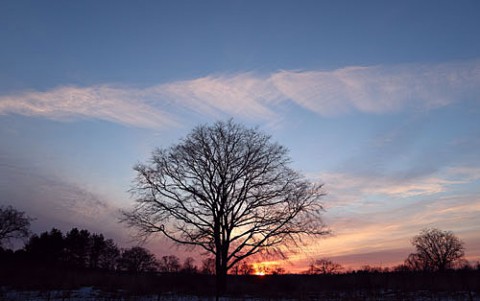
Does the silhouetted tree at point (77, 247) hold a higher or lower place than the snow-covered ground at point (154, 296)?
higher

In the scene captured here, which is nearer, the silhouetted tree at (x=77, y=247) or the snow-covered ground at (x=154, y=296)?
the snow-covered ground at (x=154, y=296)

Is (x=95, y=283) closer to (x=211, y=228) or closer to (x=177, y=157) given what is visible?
(x=211, y=228)

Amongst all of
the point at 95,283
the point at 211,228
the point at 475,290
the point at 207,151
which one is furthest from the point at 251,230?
the point at 475,290

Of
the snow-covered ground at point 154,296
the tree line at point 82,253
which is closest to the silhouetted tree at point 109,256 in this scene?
the tree line at point 82,253

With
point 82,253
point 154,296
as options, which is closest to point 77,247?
point 82,253

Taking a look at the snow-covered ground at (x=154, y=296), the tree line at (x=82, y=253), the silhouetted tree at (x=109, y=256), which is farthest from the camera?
the silhouetted tree at (x=109, y=256)

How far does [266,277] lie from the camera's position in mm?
35156

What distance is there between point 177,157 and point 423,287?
1903cm

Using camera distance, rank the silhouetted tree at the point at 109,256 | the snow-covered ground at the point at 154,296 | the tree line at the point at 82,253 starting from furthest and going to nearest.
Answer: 1. the silhouetted tree at the point at 109,256
2. the tree line at the point at 82,253
3. the snow-covered ground at the point at 154,296

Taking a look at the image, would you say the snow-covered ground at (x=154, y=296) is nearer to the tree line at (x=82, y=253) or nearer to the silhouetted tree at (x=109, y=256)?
the tree line at (x=82, y=253)

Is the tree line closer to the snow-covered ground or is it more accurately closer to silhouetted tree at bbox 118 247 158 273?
silhouetted tree at bbox 118 247 158 273

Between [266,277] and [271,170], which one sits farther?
[266,277]

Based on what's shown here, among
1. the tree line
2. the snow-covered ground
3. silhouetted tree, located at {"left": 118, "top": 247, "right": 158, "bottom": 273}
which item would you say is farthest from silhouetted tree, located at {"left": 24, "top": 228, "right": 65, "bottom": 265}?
the snow-covered ground

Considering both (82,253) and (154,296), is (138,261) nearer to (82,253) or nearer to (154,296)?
(82,253)
